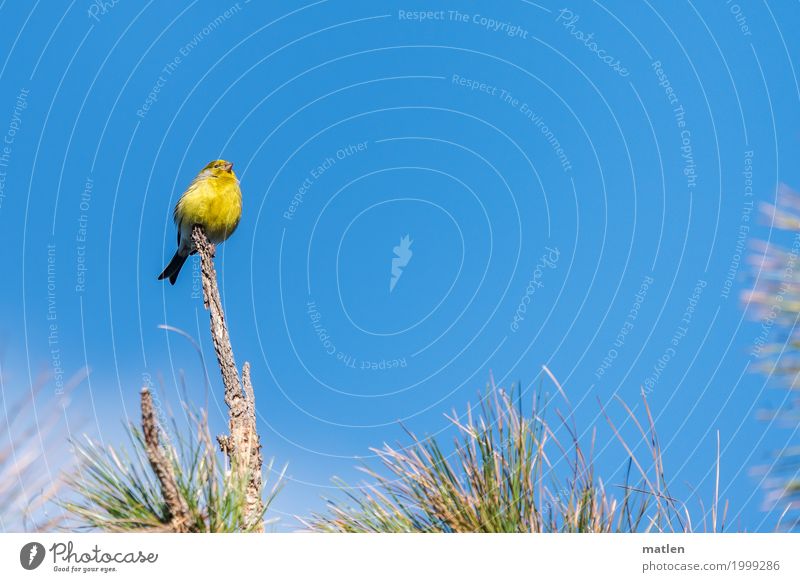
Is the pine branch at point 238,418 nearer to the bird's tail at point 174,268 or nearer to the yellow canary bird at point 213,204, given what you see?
the yellow canary bird at point 213,204

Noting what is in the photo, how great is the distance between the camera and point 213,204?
30.3 feet

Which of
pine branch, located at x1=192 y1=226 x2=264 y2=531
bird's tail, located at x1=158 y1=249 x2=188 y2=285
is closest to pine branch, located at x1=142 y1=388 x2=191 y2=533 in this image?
pine branch, located at x1=192 y1=226 x2=264 y2=531

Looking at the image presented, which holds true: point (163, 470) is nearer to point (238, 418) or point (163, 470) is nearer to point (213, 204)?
point (238, 418)

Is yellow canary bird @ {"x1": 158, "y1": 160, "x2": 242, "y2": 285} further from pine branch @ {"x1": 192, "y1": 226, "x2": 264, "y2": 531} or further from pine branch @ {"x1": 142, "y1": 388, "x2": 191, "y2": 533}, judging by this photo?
pine branch @ {"x1": 142, "y1": 388, "x2": 191, "y2": 533}

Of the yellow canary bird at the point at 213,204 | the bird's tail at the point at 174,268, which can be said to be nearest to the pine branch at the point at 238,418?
the yellow canary bird at the point at 213,204

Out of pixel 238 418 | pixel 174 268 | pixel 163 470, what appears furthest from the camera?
pixel 174 268

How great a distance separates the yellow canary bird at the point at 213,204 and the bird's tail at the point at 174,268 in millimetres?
675

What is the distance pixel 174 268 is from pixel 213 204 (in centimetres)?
182

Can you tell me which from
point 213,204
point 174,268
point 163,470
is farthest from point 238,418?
point 174,268

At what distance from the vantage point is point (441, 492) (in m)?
3.97
